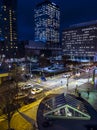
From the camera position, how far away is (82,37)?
178875 millimetres

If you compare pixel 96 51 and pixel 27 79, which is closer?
pixel 27 79

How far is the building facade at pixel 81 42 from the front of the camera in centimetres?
16738

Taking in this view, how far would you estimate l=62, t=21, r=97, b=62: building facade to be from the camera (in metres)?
167

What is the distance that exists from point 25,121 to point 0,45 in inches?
5623

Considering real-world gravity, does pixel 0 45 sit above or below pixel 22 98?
above

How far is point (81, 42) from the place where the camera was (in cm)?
18038

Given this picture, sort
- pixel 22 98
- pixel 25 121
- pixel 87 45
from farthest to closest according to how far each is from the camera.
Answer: pixel 87 45 < pixel 22 98 < pixel 25 121

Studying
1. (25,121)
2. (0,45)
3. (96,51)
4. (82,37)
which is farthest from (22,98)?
(82,37)

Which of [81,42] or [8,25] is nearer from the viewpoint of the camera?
[81,42]

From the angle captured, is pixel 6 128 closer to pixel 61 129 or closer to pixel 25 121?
pixel 25 121

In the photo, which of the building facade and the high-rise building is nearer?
the building facade

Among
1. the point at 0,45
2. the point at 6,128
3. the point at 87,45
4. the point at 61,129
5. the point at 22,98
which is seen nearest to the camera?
the point at 61,129

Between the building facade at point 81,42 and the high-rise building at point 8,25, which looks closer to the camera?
the building facade at point 81,42

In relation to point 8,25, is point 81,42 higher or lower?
lower
